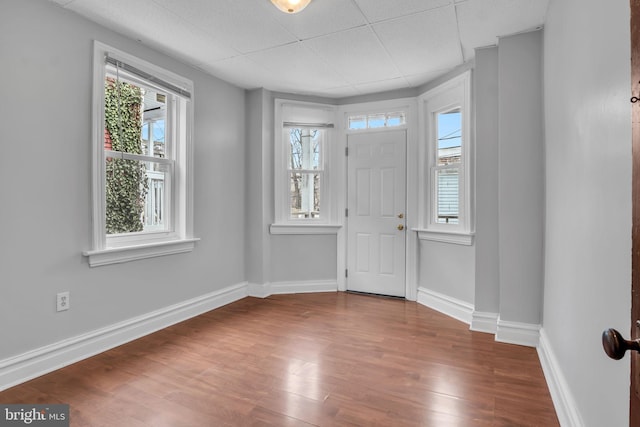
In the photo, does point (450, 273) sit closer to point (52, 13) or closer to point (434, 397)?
point (434, 397)

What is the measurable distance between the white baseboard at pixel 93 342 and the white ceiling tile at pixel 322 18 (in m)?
2.72

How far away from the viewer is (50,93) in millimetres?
2346

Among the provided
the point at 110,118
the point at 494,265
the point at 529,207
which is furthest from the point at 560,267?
the point at 110,118

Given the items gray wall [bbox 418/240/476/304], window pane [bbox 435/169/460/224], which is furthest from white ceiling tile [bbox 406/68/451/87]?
gray wall [bbox 418/240/476/304]

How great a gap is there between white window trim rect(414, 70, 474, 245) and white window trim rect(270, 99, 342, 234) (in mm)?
1101

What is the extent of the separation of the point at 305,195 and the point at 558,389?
10.7 ft

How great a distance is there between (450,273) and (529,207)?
3.82 feet

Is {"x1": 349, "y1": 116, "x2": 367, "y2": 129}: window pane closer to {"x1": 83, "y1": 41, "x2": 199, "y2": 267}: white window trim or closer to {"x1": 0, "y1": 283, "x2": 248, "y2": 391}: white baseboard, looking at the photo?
{"x1": 83, "y1": 41, "x2": 199, "y2": 267}: white window trim

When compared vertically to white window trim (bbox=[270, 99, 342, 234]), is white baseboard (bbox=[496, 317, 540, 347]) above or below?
below

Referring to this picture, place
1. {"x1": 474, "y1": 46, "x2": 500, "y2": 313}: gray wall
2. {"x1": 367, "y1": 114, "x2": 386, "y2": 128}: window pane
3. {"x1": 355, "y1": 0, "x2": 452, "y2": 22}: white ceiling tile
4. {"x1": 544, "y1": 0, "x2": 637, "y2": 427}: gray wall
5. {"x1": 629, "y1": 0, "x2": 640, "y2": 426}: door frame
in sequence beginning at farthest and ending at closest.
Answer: {"x1": 367, "y1": 114, "x2": 386, "y2": 128}: window pane
{"x1": 474, "y1": 46, "x2": 500, "y2": 313}: gray wall
{"x1": 355, "y1": 0, "x2": 452, "y2": 22}: white ceiling tile
{"x1": 544, "y1": 0, "x2": 637, "y2": 427}: gray wall
{"x1": 629, "y1": 0, "x2": 640, "y2": 426}: door frame

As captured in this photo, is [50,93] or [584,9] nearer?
[584,9]

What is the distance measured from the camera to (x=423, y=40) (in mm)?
2928

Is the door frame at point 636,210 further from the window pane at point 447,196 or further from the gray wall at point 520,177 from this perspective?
the window pane at point 447,196

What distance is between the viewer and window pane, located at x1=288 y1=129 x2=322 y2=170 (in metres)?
4.53
